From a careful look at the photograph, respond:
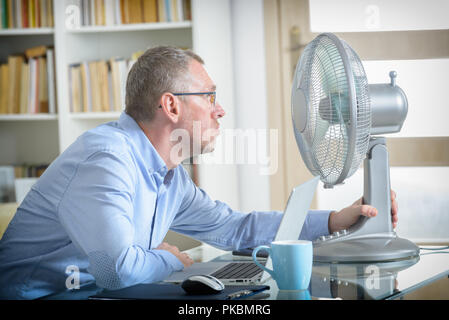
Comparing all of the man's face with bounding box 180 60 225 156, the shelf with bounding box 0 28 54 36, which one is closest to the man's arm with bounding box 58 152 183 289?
the man's face with bounding box 180 60 225 156

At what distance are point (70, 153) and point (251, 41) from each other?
2200 mm

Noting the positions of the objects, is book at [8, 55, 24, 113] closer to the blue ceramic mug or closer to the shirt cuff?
the shirt cuff

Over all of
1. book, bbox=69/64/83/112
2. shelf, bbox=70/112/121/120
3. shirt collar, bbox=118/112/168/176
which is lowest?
shirt collar, bbox=118/112/168/176

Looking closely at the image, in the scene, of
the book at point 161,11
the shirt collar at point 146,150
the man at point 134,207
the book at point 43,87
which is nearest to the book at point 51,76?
the book at point 43,87

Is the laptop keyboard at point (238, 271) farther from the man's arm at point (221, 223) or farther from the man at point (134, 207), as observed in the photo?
the man's arm at point (221, 223)

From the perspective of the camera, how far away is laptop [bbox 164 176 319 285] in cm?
98

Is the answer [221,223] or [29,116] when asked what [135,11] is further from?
[221,223]

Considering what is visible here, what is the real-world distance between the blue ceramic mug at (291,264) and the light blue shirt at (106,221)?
0.24m

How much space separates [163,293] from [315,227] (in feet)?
1.89

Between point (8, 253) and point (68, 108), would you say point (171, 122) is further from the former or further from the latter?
point (68, 108)

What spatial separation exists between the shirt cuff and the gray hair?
0.44 m

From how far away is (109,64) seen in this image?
3.00 meters

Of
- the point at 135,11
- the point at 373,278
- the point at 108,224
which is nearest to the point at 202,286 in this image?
the point at 108,224
